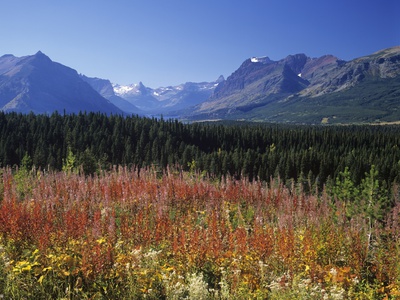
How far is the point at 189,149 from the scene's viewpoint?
12156cm

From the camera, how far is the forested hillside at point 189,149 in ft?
307

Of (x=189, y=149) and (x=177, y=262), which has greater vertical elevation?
(x=177, y=262)

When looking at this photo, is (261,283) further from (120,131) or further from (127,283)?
(120,131)

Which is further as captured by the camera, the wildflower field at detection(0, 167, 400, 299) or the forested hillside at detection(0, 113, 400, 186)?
the forested hillside at detection(0, 113, 400, 186)

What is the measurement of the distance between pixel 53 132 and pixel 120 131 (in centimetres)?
2832

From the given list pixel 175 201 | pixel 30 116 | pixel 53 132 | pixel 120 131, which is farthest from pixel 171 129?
pixel 175 201

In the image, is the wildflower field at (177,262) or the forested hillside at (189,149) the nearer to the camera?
the wildflower field at (177,262)

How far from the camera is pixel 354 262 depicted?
11289 millimetres

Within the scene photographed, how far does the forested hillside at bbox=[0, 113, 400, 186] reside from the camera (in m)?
93.6

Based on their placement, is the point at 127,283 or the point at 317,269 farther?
the point at 317,269

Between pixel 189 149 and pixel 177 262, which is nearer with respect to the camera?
pixel 177 262

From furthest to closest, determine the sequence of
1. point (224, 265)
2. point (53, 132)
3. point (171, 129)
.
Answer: point (171, 129) → point (53, 132) → point (224, 265)

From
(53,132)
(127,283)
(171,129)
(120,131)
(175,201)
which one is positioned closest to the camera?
(127,283)

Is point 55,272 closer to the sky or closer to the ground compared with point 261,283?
closer to the sky
